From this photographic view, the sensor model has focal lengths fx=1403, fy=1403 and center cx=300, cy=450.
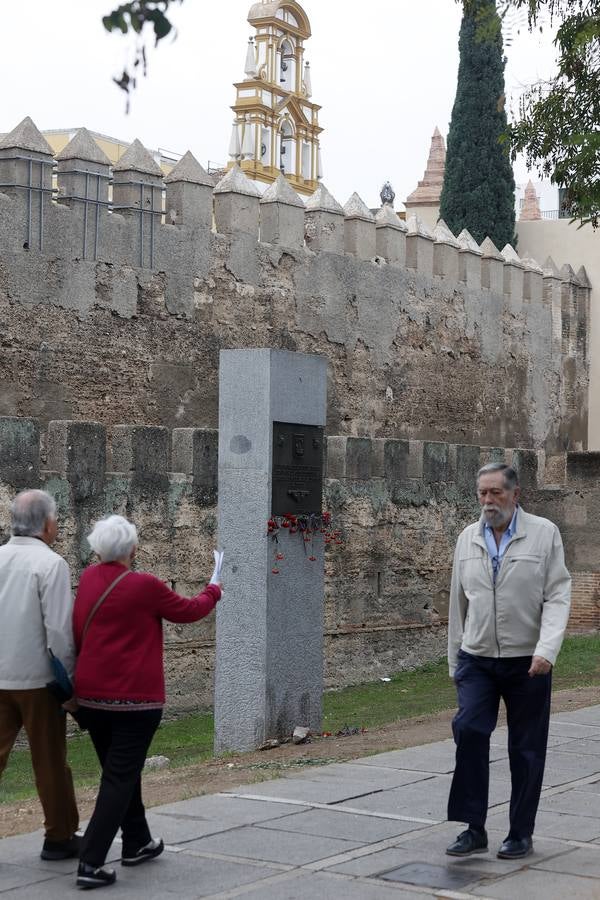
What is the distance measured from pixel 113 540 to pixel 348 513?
9555 millimetres

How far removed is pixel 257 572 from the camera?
872 centimetres

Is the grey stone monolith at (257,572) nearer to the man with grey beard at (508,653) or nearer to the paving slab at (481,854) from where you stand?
the paving slab at (481,854)

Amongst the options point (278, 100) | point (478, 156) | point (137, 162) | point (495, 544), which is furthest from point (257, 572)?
point (278, 100)

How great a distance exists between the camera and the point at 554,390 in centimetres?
2525

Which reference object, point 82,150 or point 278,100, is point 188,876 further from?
point 278,100

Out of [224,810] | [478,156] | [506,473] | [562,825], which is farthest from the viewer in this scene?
[478,156]

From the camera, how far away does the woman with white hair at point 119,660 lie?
5.15m

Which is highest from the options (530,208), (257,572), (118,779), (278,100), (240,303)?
(278,100)

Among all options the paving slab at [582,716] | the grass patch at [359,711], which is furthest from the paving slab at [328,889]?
the paving slab at [582,716]

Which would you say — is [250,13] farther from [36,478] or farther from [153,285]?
[36,478]

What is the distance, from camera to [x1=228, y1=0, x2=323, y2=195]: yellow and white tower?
52.0 meters

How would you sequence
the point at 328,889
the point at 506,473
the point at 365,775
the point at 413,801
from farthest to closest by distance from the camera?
the point at 365,775 → the point at 413,801 → the point at 506,473 → the point at 328,889

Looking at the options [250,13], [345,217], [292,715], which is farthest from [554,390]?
[250,13]

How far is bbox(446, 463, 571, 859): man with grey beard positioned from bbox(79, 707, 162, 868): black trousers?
1.24m
